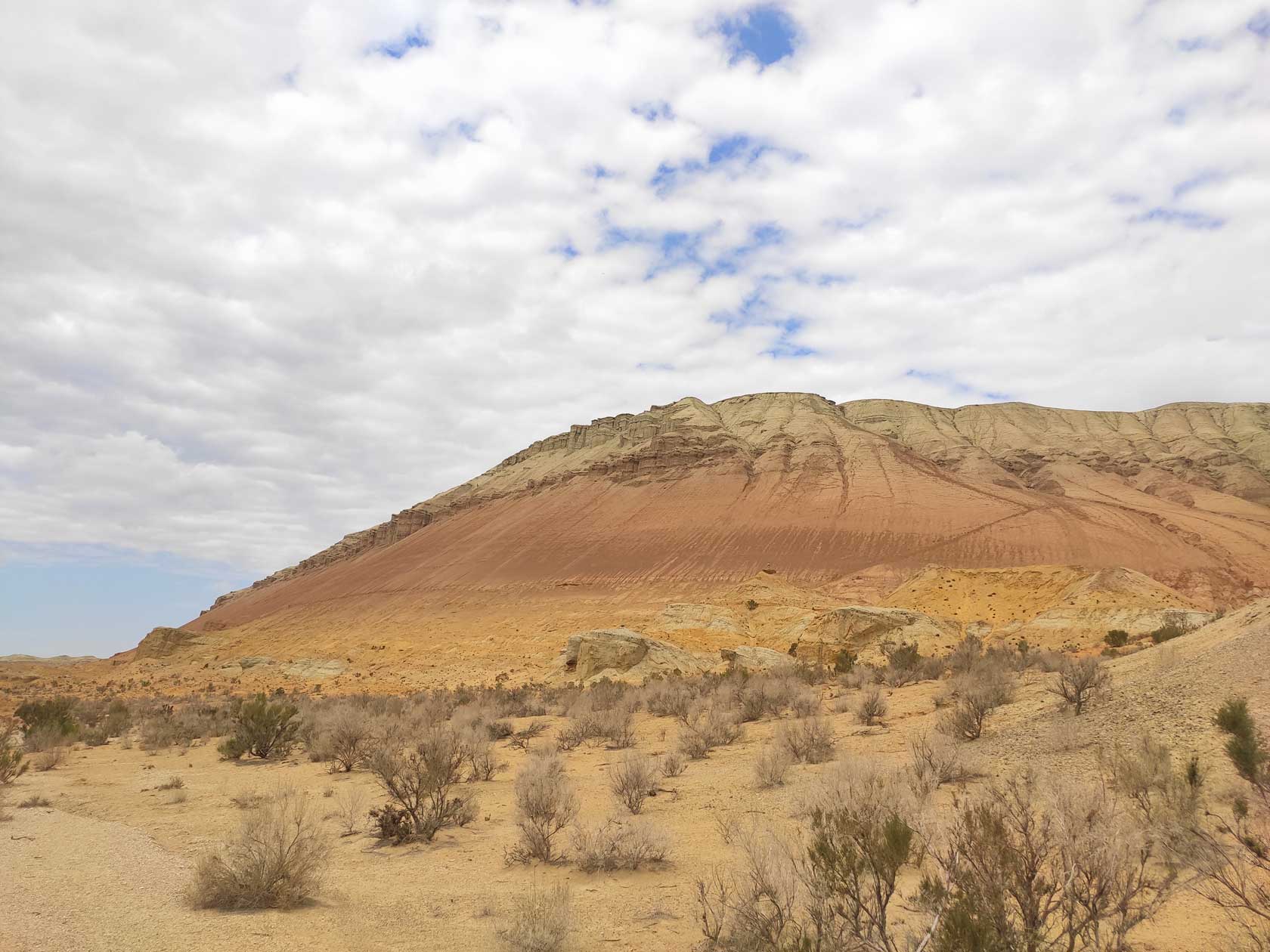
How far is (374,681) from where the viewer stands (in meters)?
31.3

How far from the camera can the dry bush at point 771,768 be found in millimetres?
9172

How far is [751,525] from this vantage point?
239 ft

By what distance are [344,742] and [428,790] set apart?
4848 millimetres

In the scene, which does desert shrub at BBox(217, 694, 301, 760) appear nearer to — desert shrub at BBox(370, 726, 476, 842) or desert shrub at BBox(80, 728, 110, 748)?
desert shrub at BBox(80, 728, 110, 748)

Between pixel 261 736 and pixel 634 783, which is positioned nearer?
pixel 634 783

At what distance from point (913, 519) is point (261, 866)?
71423 millimetres

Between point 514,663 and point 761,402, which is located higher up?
point 761,402

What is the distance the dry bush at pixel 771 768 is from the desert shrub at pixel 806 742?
0.61 meters

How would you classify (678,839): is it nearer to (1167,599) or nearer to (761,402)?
(1167,599)

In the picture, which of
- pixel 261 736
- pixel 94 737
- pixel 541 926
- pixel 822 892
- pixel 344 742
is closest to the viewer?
pixel 822 892

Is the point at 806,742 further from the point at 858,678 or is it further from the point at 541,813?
the point at 858,678

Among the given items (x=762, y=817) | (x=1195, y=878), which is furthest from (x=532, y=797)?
(x=1195, y=878)

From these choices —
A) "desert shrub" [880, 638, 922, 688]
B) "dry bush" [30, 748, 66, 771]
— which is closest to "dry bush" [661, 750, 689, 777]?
"desert shrub" [880, 638, 922, 688]

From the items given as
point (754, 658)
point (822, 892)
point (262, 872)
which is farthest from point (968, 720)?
point (754, 658)
